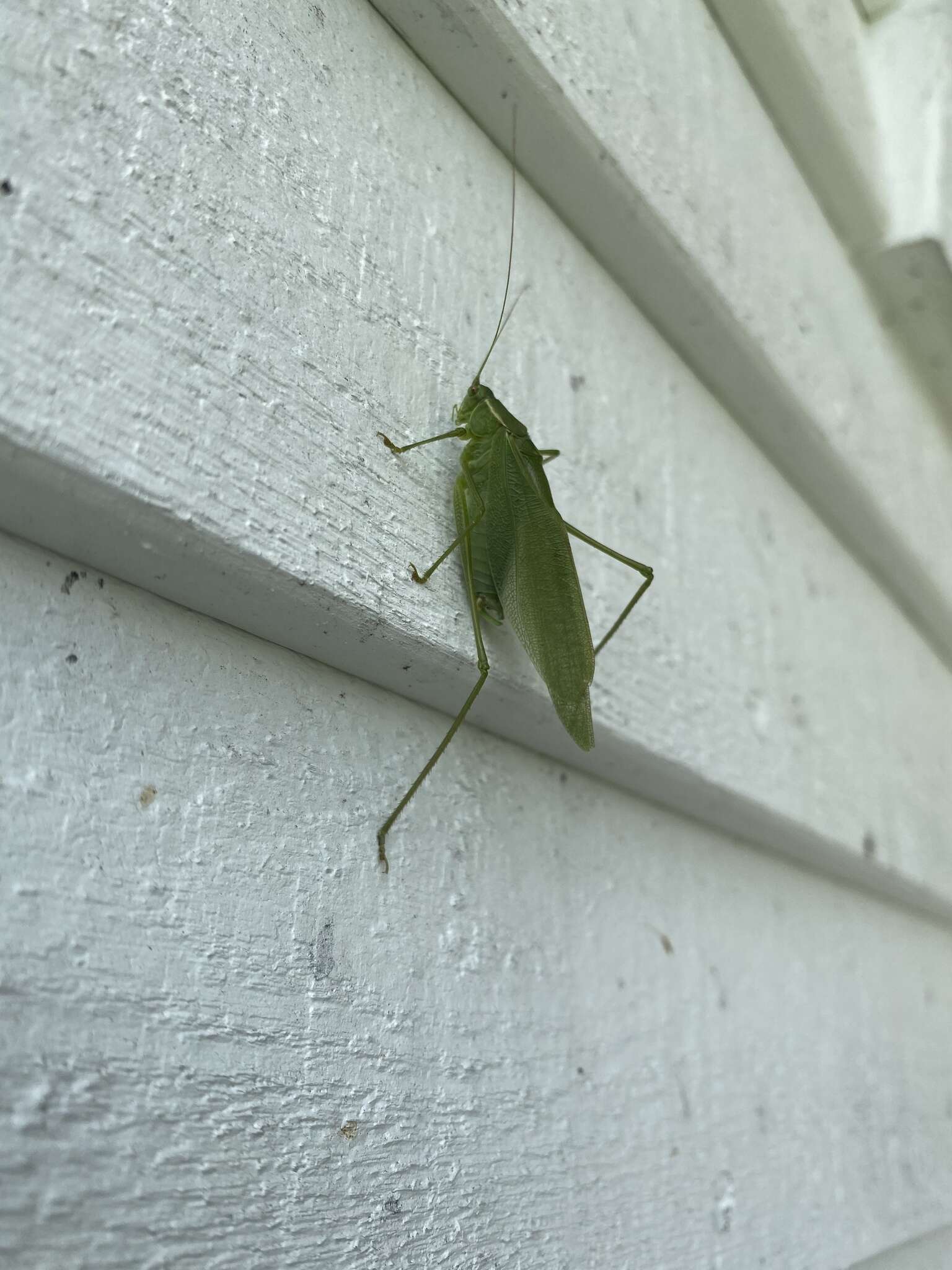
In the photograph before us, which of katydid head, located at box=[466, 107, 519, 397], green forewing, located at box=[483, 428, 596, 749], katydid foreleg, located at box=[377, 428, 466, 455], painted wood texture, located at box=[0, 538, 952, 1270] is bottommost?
painted wood texture, located at box=[0, 538, 952, 1270]

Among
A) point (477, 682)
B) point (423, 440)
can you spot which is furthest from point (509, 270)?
point (477, 682)

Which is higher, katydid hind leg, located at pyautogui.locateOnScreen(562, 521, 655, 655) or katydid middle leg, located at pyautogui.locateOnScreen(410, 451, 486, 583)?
katydid middle leg, located at pyautogui.locateOnScreen(410, 451, 486, 583)

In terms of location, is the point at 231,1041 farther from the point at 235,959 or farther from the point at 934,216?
the point at 934,216

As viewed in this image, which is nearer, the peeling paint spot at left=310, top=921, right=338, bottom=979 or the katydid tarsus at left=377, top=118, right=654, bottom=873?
the peeling paint spot at left=310, top=921, right=338, bottom=979

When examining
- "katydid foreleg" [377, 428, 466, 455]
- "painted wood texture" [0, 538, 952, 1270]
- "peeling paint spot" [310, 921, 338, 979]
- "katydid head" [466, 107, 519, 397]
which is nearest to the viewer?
"painted wood texture" [0, 538, 952, 1270]

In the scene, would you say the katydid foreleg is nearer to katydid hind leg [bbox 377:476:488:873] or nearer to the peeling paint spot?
katydid hind leg [bbox 377:476:488:873]

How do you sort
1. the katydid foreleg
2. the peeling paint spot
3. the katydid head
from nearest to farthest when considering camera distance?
the peeling paint spot, the katydid foreleg, the katydid head

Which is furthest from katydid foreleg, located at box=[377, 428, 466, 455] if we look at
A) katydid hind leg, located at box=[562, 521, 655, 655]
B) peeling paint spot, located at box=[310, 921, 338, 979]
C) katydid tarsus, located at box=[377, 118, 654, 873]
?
peeling paint spot, located at box=[310, 921, 338, 979]

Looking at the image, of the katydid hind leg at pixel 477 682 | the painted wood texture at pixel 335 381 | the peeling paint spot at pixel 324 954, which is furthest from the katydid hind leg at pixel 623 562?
the peeling paint spot at pixel 324 954
